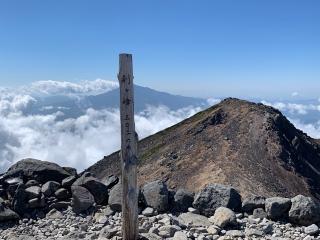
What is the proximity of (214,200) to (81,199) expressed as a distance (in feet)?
16.7

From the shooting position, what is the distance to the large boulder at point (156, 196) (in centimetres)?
1662

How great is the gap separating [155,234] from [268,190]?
102ft

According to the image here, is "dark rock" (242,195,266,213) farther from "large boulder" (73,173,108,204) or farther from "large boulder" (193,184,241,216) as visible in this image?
"large boulder" (73,173,108,204)

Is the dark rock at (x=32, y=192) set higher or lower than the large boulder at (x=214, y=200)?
higher

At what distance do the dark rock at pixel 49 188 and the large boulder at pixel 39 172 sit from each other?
0.81 metres

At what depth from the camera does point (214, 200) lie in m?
16.6

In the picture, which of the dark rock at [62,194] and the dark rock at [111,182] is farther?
the dark rock at [111,182]

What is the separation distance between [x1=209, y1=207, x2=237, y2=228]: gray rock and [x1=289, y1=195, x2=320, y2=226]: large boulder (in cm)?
196

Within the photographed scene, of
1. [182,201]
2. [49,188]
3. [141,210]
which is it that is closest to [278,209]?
[182,201]

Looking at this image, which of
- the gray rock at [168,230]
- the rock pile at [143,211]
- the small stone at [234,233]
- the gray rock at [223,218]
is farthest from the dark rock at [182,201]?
the small stone at [234,233]

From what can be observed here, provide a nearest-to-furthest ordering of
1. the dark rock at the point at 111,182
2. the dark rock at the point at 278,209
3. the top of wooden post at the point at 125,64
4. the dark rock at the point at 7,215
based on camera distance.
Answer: the top of wooden post at the point at 125,64, the dark rock at the point at 278,209, the dark rock at the point at 7,215, the dark rock at the point at 111,182

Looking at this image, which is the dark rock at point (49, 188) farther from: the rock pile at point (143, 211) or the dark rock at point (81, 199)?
the dark rock at point (81, 199)

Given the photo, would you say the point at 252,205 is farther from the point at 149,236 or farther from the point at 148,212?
the point at 149,236

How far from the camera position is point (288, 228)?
49.4ft
